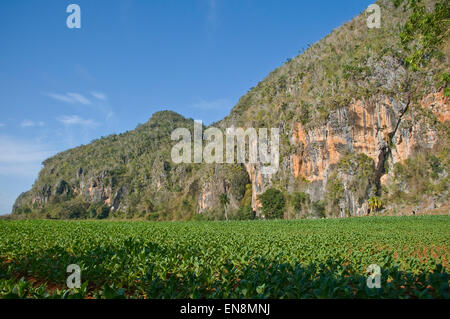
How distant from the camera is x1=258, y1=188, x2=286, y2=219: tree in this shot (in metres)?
70.3

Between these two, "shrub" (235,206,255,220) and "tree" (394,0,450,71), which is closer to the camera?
"tree" (394,0,450,71)

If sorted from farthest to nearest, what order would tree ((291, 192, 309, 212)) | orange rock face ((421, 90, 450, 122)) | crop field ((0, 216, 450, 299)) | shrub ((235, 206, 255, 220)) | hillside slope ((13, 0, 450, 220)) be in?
shrub ((235, 206, 255, 220))
tree ((291, 192, 309, 212))
hillside slope ((13, 0, 450, 220))
orange rock face ((421, 90, 450, 122))
crop field ((0, 216, 450, 299))

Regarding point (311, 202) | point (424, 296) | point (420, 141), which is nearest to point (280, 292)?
point (424, 296)

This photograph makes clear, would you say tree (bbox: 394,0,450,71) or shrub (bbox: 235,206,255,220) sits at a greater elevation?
tree (bbox: 394,0,450,71)

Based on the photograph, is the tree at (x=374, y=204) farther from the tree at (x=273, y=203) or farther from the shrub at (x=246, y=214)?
the shrub at (x=246, y=214)

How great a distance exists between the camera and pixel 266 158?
274 feet

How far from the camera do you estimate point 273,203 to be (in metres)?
71.8

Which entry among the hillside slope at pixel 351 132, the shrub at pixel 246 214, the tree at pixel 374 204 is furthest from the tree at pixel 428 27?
the shrub at pixel 246 214

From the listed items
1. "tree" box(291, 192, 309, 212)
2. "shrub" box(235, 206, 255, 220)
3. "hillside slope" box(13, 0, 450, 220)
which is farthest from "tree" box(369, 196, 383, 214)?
"shrub" box(235, 206, 255, 220)

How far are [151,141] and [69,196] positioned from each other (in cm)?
6226

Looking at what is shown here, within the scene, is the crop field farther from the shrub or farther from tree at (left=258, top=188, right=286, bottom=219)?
the shrub

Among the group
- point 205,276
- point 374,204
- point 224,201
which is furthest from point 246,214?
point 205,276

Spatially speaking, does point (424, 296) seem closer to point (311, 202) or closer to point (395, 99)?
point (311, 202)

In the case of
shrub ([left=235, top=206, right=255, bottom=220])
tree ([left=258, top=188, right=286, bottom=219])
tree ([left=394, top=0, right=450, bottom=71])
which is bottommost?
shrub ([left=235, top=206, right=255, bottom=220])
